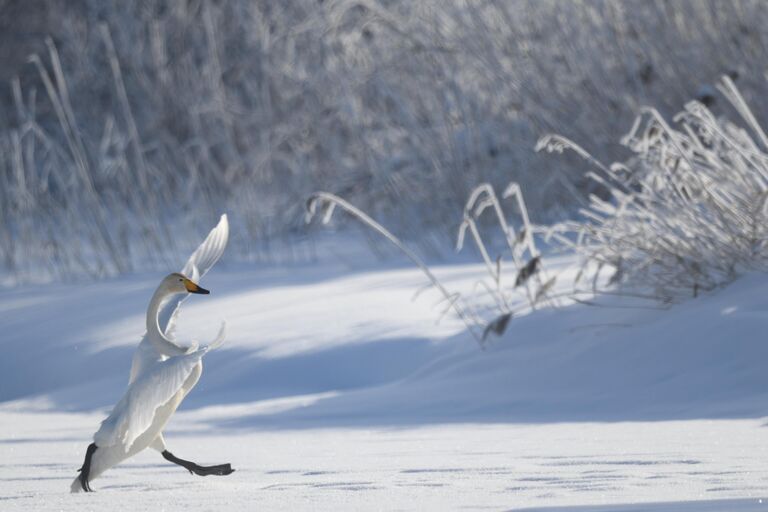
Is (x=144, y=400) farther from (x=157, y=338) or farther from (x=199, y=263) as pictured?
(x=199, y=263)

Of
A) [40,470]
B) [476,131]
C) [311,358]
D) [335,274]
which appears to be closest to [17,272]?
[335,274]

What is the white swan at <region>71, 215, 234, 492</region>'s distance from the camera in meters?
2.19

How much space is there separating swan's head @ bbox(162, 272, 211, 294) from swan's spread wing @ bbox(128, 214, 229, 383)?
90mm

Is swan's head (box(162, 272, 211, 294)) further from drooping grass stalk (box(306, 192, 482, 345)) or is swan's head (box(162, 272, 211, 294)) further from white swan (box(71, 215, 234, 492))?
drooping grass stalk (box(306, 192, 482, 345))

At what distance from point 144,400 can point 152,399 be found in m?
0.01

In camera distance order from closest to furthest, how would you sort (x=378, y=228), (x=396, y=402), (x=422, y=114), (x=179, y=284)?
(x=179, y=284) → (x=396, y=402) → (x=378, y=228) → (x=422, y=114)

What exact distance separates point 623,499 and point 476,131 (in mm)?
4685

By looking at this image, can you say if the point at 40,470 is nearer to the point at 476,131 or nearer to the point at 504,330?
the point at 504,330

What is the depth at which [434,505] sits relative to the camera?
1911 millimetres

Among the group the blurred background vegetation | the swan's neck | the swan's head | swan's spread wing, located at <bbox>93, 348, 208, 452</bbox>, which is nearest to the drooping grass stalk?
the swan's head

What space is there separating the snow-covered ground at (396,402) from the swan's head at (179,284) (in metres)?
0.35

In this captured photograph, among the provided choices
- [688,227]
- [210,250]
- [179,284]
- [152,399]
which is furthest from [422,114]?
[152,399]

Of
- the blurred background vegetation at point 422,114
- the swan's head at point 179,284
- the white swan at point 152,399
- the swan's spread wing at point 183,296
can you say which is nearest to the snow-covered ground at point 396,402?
the white swan at point 152,399

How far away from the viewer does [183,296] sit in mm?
2689
